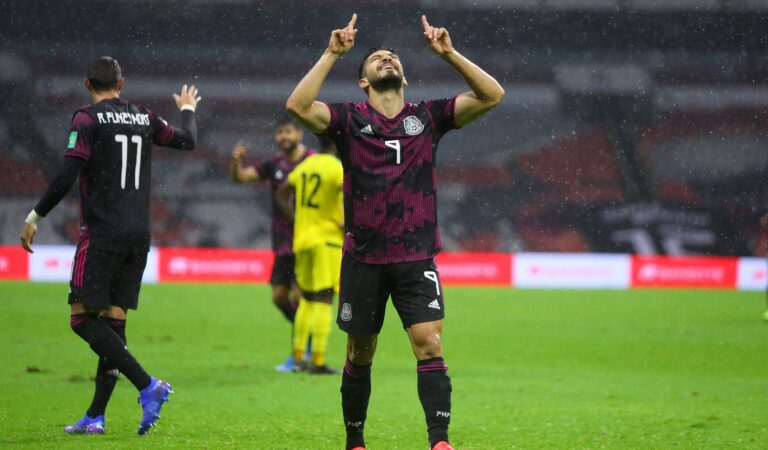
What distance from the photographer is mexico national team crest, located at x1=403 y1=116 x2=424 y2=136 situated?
491 cm

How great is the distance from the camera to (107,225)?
5824 millimetres

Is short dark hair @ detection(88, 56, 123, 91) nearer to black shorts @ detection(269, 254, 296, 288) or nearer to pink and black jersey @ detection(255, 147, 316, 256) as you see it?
pink and black jersey @ detection(255, 147, 316, 256)

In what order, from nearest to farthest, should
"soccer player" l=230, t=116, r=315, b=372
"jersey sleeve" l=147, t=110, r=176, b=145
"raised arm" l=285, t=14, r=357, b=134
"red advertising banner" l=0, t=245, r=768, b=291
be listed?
"raised arm" l=285, t=14, r=357, b=134
"jersey sleeve" l=147, t=110, r=176, b=145
"soccer player" l=230, t=116, r=315, b=372
"red advertising banner" l=0, t=245, r=768, b=291

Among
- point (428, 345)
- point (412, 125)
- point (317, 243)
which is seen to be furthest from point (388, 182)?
point (317, 243)

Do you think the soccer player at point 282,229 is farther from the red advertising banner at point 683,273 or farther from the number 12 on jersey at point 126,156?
the red advertising banner at point 683,273

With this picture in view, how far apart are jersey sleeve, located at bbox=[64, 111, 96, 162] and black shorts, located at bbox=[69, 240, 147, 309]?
481 millimetres

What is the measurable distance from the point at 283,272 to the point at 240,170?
3.44ft

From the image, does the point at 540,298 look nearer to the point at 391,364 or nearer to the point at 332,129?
the point at 391,364

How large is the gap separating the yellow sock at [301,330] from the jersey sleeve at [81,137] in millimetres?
3500

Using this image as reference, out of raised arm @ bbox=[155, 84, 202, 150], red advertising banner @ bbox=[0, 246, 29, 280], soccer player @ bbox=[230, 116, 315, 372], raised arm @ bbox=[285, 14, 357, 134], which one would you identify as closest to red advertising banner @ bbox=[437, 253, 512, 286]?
red advertising banner @ bbox=[0, 246, 29, 280]

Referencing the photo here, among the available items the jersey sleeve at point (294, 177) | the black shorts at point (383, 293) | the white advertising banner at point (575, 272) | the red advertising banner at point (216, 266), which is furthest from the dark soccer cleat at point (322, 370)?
the white advertising banner at point (575, 272)

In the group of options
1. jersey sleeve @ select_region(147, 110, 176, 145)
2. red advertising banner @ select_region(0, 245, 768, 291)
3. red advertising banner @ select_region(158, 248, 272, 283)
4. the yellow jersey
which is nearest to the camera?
jersey sleeve @ select_region(147, 110, 176, 145)

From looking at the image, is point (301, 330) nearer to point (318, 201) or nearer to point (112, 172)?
point (318, 201)

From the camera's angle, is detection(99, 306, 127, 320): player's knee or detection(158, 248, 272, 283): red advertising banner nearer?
detection(99, 306, 127, 320): player's knee
